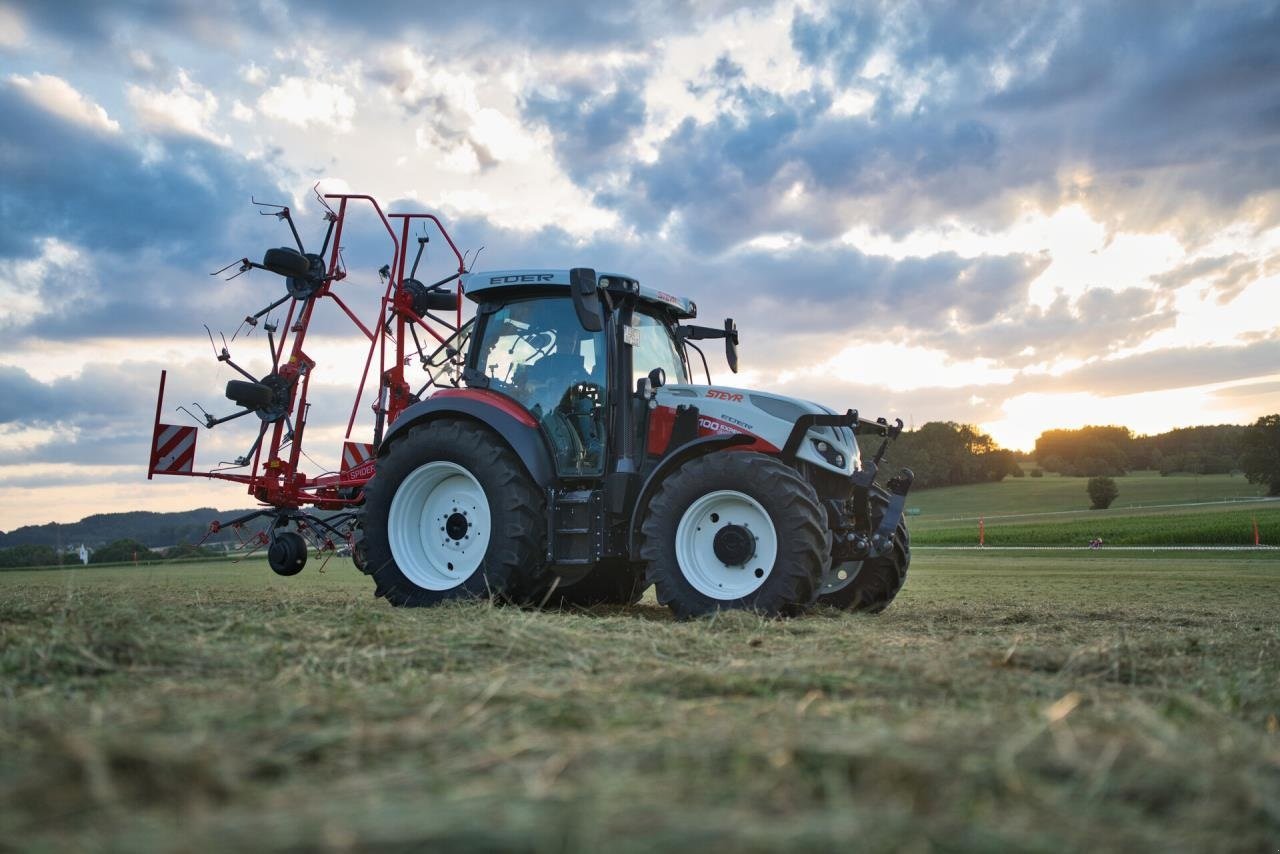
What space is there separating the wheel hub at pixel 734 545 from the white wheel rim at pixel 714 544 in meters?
0.04

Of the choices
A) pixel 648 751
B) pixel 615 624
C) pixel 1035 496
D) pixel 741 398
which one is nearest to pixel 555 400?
pixel 741 398

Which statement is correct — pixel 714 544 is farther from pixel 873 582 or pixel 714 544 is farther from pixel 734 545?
pixel 873 582

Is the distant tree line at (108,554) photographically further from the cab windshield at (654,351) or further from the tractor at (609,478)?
the cab windshield at (654,351)

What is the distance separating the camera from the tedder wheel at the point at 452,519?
23.8ft

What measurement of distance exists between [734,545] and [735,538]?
5cm

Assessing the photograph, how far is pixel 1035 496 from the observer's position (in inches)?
2363

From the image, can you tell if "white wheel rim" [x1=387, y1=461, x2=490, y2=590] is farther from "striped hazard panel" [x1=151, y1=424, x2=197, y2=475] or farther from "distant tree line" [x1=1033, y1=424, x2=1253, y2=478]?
"distant tree line" [x1=1033, y1=424, x2=1253, y2=478]

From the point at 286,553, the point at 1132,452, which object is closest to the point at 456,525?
the point at 286,553

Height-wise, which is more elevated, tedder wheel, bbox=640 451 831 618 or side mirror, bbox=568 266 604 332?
side mirror, bbox=568 266 604 332

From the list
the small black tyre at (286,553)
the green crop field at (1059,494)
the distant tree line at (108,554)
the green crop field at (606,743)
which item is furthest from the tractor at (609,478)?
the green crop field at (1059,494)

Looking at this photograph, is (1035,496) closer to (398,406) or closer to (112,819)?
(398,406)

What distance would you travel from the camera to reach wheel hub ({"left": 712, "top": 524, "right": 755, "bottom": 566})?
674 centimetres

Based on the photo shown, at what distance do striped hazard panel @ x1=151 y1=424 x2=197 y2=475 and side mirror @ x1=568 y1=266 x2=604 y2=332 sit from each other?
5405mm

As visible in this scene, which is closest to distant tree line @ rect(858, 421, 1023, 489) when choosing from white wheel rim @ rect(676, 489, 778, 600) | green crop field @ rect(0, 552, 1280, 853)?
Result: white wheel rim @ rect(676, 489, 778, 600)
